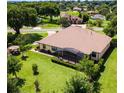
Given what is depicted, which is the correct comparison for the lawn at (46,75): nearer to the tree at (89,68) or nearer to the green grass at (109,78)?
the tree at (89,68)

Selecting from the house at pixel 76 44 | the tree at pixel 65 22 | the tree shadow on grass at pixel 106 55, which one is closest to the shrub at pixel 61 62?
the house at pixel 76 44

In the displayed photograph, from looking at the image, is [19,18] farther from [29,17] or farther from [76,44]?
[76,44]

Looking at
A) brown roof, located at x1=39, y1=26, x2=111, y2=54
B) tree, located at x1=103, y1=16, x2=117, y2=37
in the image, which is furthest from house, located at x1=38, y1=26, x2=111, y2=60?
tree, located at x1=103, y1=16, x2=117, y2=37

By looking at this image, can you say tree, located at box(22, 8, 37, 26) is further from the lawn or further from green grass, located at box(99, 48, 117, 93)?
green grass, located at box(99, 48, 117, 93)

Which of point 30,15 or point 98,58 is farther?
point 30,15
